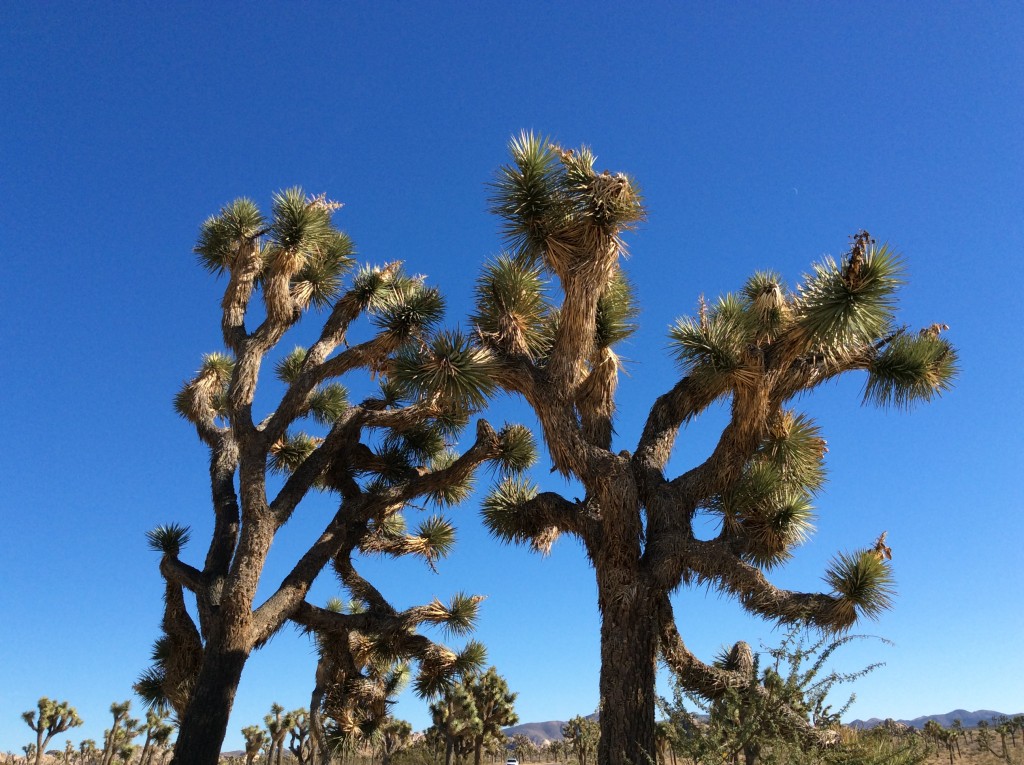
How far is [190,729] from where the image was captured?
368 inches

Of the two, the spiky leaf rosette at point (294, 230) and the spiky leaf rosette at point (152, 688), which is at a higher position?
the spiky leaf rosette at point (294, 230)

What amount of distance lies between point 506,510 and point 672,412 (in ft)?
8.52

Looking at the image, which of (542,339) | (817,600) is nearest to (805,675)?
(817,600)

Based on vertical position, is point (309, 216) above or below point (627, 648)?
above

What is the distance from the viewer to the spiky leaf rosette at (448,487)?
39.8 ft

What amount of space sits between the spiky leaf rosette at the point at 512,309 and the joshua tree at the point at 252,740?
27030 mm

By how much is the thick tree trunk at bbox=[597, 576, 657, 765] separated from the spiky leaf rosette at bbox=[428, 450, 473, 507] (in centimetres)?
393

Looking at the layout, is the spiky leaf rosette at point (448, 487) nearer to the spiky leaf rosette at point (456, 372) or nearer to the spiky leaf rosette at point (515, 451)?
the spiky leaf rosette at point (515, 451)

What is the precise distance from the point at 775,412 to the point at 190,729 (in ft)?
26.0

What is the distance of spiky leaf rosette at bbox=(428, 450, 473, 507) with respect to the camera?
12.1 m

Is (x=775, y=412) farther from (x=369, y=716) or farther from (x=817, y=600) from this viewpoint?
(x=369, y=716)

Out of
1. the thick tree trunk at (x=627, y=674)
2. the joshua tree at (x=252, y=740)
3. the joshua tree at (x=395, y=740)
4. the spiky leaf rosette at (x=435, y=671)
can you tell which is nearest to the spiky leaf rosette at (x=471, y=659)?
the spiky leaf rosette at (x=435, y=671)

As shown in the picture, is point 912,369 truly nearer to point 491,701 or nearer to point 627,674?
point 627,674

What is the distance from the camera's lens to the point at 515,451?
12.0 metres
